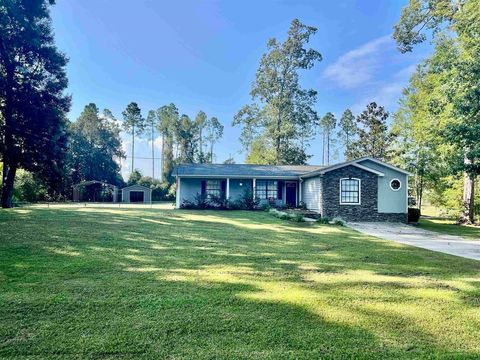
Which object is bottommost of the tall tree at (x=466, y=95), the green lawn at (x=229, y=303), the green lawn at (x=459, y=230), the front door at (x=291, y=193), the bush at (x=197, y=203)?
the green lawn at (x=459, y=230)

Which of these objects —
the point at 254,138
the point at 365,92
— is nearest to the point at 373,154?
the point at 365,92

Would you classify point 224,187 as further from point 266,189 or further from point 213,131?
point 213,131

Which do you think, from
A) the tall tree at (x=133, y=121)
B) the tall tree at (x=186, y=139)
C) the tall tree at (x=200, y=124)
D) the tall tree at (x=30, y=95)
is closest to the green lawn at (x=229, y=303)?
the tall tree at (x=30, y=95)

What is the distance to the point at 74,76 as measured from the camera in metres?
25.3

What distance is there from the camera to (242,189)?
22.5 metres

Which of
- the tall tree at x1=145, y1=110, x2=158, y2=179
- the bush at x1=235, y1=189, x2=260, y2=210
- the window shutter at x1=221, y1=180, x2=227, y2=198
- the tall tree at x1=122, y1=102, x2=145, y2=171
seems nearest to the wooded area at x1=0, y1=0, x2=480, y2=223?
the tall tree at x1=122, y1=102, x2=145, y2=171

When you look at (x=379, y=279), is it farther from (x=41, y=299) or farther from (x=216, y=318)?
(x=41, y=299)

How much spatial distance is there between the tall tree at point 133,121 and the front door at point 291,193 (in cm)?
3490

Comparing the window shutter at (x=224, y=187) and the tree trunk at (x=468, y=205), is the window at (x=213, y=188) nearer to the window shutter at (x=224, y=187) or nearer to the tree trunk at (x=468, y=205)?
the window shutter at (x=224, y=187)

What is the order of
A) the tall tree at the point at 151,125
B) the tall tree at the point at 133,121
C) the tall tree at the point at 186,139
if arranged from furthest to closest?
the tall tree at the point at 151,125
the tall tree at the point at 133,121
the tall tree at the point at 186,139

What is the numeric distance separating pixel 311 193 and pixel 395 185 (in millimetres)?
4670

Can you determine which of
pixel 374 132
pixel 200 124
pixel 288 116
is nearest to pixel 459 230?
pixel 288 116

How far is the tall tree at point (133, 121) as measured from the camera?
51.4m

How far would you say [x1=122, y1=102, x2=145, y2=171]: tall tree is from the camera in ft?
169
